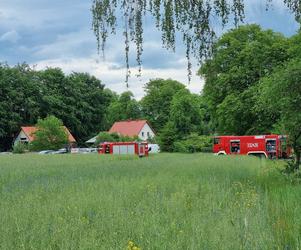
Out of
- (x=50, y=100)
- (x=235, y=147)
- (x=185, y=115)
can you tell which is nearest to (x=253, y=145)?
(x=235, y=147)

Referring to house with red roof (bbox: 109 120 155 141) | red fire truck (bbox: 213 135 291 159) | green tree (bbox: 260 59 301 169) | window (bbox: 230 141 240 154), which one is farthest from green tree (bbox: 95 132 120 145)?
green tree (bbox: 260 59 301 169)

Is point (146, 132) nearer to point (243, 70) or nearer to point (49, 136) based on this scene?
point (49, 136)

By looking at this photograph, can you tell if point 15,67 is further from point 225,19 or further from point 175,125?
point 225,19

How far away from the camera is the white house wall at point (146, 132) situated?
91.2m

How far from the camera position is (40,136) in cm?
6638

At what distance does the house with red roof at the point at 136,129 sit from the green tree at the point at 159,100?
4.33 metres

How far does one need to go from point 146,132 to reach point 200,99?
47.6 feet

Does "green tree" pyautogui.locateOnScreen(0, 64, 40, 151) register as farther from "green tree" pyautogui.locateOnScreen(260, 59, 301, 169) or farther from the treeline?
"green tree" pyautogui.locateOnScreen(260, 59, 301, 169)

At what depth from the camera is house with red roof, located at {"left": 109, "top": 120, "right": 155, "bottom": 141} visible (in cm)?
8969

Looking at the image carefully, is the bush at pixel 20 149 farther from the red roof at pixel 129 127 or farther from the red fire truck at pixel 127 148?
the red roof at pixel 129 127

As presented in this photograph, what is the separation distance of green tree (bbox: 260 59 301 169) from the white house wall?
75546 mm

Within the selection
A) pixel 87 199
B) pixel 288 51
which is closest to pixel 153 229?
pixel 87 199

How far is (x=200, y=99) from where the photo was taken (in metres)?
82.8

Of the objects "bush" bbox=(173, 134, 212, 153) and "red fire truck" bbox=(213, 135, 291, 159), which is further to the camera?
"bush" bbox=(173, 134, 212, 153)
